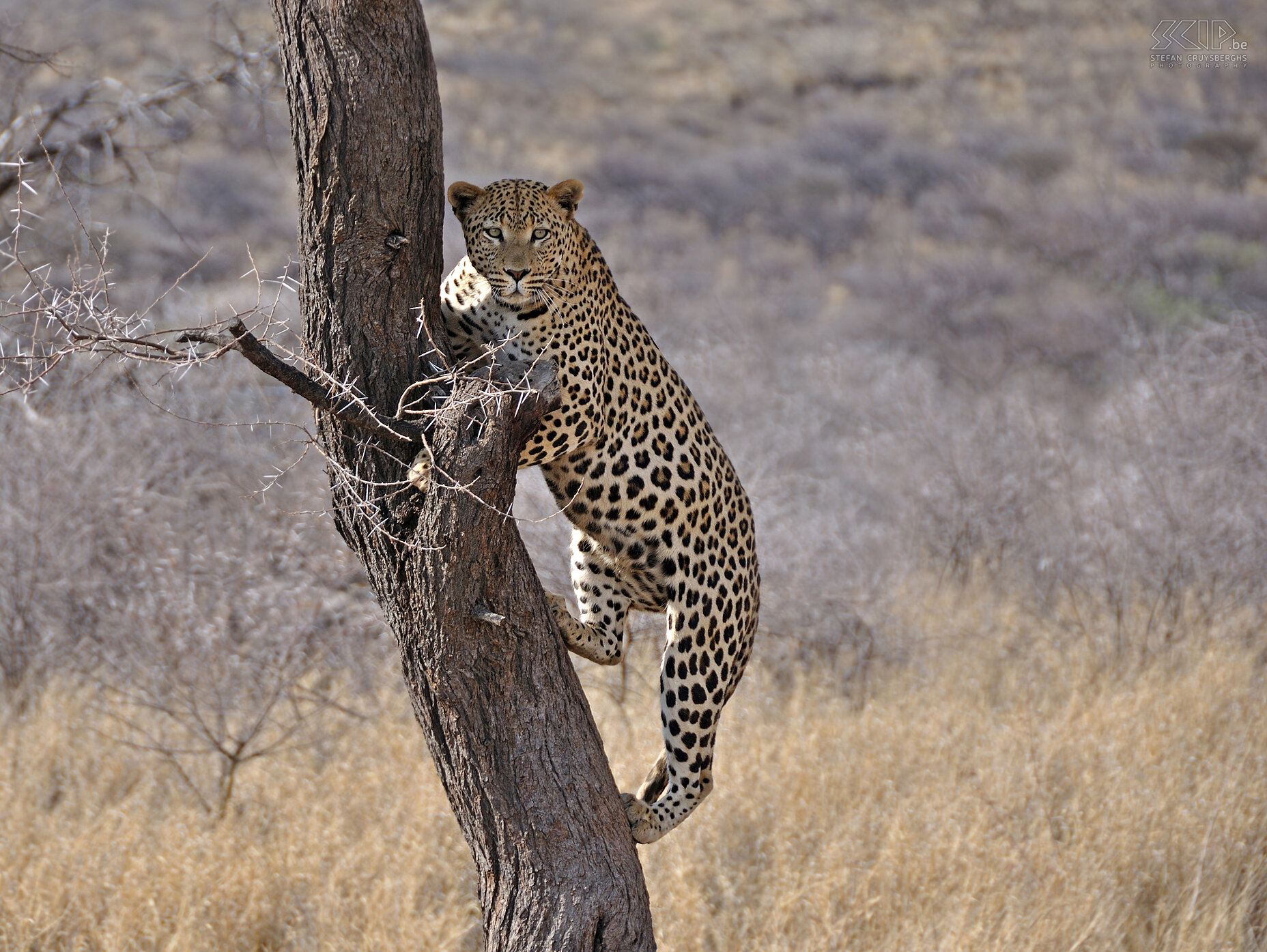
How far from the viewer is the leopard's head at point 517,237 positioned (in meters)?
3.61

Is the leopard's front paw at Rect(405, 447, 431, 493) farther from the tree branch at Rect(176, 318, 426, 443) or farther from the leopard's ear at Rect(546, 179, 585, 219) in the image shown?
the leopard's ear at Rect(546, 179, 585, 219)

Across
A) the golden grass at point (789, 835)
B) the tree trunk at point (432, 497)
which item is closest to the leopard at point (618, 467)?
the tree trunk at point (432, 497)

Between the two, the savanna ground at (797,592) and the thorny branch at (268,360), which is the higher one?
the thorny branch at (268,360)

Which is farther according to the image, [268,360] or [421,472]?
[421,472]

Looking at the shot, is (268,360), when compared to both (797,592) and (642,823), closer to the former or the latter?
(642,823)

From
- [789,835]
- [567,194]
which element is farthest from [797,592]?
[567,194]

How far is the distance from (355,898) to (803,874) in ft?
7.80

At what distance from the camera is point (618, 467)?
3.79 m

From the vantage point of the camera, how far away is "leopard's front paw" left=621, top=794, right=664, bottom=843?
3.96 meters

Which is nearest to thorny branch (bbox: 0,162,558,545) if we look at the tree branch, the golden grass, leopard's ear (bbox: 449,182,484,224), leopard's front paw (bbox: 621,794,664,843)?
the tree branch

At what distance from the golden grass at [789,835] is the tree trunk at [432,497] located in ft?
7.77

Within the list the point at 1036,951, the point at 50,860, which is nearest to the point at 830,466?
the point at 1036,951

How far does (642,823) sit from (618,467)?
4.15 feet

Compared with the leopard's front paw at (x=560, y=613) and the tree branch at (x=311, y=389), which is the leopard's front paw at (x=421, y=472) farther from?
the leopard's front paw at (x=560, y=613)
